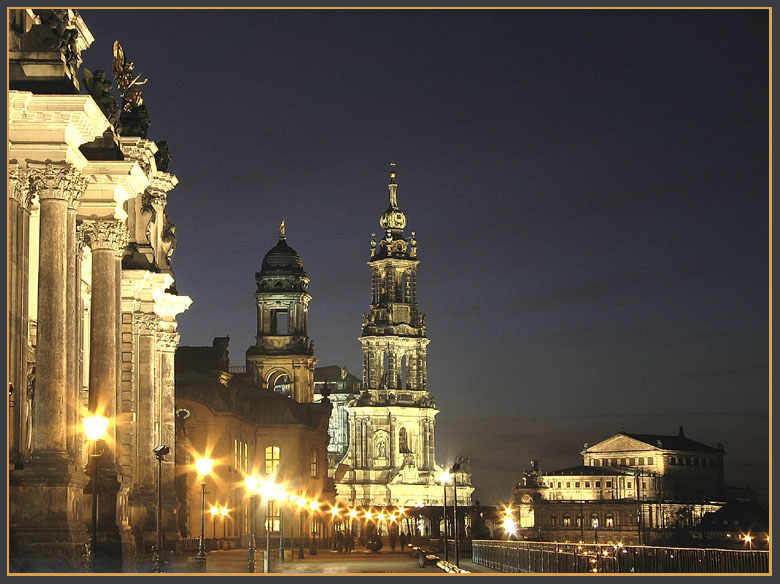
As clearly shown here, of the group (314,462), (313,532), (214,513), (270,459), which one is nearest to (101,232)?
(214,513)

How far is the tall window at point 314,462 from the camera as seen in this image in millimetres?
127500

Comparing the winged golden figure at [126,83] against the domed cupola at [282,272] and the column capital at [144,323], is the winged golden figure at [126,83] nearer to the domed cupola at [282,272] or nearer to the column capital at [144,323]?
the column capital at [144,323]

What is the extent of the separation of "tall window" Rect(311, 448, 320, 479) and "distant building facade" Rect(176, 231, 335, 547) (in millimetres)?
80

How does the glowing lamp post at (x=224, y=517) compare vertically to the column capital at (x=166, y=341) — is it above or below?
below

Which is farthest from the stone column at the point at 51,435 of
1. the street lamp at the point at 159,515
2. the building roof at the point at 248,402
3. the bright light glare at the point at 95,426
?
the building roof at the point at 248,402

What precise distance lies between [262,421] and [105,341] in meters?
77.0

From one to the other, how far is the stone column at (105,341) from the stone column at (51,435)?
6561 mm

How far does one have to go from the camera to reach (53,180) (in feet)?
113

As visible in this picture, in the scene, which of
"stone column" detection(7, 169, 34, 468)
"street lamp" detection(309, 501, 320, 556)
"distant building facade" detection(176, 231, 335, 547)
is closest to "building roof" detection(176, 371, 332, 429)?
"distant building facade" detection(176, 231, 335, 547)

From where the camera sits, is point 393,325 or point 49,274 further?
point 393,325

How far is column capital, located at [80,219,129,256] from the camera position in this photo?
1638 inches

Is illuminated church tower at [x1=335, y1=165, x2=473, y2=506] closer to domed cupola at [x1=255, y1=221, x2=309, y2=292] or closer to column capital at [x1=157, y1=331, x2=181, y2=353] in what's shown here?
domed cupola at [x1=255, y1=221, x2=309, y2=292]

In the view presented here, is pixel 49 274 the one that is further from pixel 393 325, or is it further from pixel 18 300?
pixel 393 325

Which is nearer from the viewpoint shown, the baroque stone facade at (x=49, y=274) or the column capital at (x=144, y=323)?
the baroque stone facade at (x=49, y=274)
